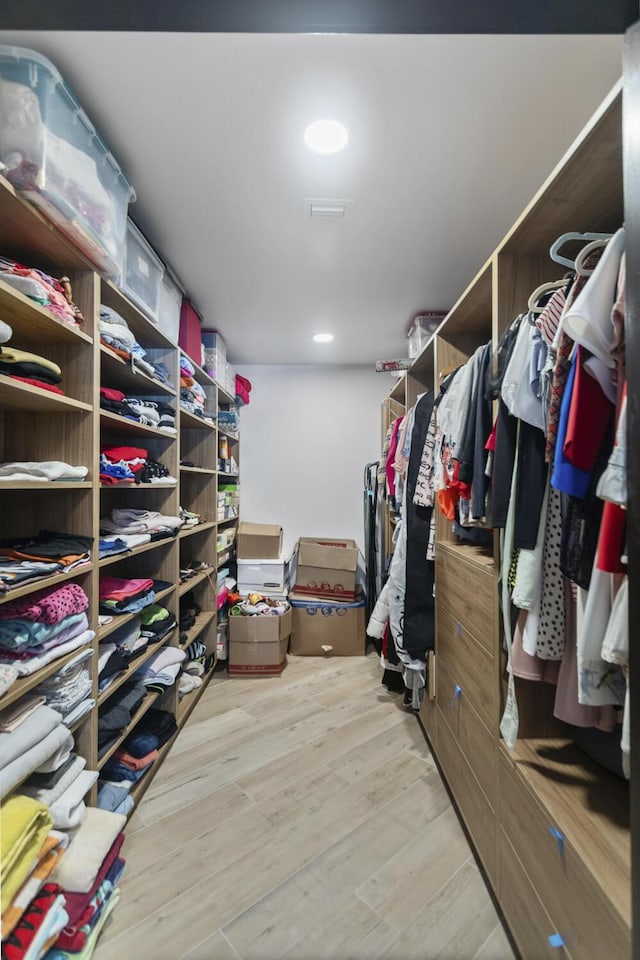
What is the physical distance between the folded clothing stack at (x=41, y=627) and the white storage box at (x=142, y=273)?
3.69 feet

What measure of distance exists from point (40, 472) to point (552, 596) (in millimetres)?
1377

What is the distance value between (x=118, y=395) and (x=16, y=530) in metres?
0.59

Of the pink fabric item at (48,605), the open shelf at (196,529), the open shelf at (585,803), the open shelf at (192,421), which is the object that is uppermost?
the open shelf at (192,421)

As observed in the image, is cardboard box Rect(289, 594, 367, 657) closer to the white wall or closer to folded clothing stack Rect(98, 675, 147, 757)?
the white wall

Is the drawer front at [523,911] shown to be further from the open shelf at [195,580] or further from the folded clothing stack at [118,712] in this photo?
the open shelf at [195,580]

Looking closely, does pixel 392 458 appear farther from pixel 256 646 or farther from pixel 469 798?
pixel 469 798

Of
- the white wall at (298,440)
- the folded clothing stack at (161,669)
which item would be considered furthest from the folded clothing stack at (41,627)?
the white wall at (298,440)

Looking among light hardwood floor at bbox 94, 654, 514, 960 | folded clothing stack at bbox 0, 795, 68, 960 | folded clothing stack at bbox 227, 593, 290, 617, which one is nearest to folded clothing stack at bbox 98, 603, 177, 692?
folded clothing stack at bbox 0, 795, 68, 960

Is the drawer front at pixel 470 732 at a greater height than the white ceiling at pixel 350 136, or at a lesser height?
lesser

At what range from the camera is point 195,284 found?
213 centimetres

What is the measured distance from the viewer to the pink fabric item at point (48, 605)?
3.55 ft

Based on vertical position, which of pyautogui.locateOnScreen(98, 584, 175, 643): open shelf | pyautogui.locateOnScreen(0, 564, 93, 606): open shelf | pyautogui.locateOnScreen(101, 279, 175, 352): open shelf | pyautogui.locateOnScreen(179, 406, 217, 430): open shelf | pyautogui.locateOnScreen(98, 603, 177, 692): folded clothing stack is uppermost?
pyautogui.locateOnScreen(101, 279, 175, 352): open shelf

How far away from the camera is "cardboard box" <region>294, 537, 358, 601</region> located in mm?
3070

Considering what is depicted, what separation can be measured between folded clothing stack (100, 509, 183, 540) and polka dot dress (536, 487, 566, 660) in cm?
148
